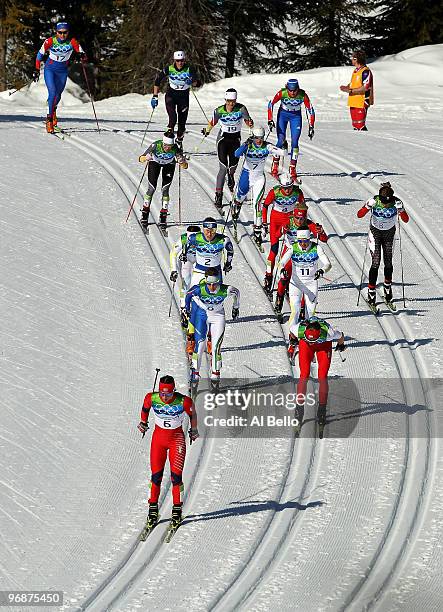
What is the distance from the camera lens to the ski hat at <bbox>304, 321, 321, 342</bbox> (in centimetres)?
1570

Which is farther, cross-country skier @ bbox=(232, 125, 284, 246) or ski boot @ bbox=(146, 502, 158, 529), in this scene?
cross-country skier @ bbox=(232, 125, 284, 246)

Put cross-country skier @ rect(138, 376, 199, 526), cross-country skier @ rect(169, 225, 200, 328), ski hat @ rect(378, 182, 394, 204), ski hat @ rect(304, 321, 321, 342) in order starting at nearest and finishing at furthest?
cross-country skier @ rect(138, 376, 199, 526) < ski hat @ rect(304, 321, 321, 342) < cross-country skier @ rect(169, 225, 200, 328) < ski hat @ rect(378, 182, 394, 204)

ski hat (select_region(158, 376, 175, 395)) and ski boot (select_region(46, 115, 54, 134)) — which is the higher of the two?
ski boot (select_region(46, 115, 54, 134))

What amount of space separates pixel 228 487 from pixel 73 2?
118 feet

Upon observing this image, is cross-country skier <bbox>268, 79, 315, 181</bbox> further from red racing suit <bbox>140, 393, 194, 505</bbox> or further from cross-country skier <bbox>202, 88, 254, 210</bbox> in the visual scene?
red racing suit <bbox>140, 393, 194, 505</bbox>

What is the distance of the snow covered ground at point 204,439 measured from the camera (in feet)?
44.0

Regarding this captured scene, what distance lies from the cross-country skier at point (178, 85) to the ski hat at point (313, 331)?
8738 mm

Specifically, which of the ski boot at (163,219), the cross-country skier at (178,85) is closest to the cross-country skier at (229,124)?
the ski boot at (163,219)

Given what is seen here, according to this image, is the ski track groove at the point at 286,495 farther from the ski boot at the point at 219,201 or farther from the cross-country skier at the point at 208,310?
the ski boot at the point at 219,201

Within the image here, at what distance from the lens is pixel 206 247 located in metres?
17.4

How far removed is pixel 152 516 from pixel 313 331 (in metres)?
3.05

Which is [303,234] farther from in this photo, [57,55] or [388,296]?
[57,55]

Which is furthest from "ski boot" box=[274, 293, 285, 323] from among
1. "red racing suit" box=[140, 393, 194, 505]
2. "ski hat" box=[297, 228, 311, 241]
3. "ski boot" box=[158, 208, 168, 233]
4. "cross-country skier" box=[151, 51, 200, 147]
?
"red racing suit" box=[140, 393, 194, 505]

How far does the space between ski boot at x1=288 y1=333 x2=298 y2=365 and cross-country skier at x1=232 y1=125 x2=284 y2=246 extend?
3.75 m
